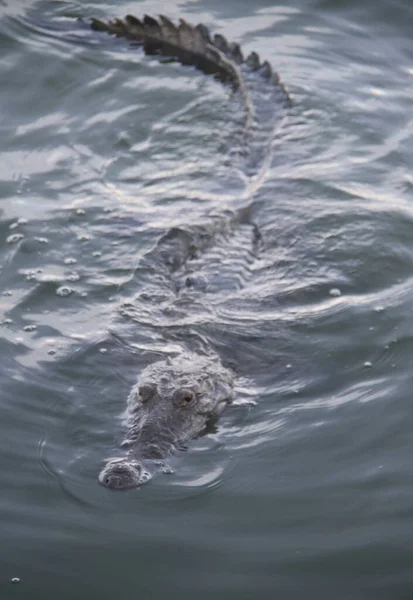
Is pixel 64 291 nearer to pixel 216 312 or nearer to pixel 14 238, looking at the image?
pixel 14 238

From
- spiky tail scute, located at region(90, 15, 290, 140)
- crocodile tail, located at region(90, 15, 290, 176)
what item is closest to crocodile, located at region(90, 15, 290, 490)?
crocodile tail, located at region(90, 15, 290, 176)

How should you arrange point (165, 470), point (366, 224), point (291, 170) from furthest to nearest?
point (291, 170) → point (366, 224) → point (165, 470)

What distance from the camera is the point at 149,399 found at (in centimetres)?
595

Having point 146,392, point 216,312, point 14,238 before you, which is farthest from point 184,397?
point 14,238

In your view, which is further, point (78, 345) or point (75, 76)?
point (75, 76)

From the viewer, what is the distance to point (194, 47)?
33.2 ft

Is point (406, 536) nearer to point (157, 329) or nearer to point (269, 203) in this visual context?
point (157, 329)

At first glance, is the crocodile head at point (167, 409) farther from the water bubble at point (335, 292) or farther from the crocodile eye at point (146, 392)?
the water bubble at point (335, 292)

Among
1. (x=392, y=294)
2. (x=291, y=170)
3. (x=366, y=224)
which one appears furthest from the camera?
(x=291, y=170)

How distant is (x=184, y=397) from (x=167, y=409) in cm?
13

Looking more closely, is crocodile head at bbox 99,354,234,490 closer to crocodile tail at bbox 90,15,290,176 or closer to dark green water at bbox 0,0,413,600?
dark green water at bbox 0,0,413,600

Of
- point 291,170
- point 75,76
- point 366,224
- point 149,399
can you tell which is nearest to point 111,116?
point 75,76

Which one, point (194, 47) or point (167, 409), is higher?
point (194, 47)

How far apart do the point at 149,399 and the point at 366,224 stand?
268 cm
